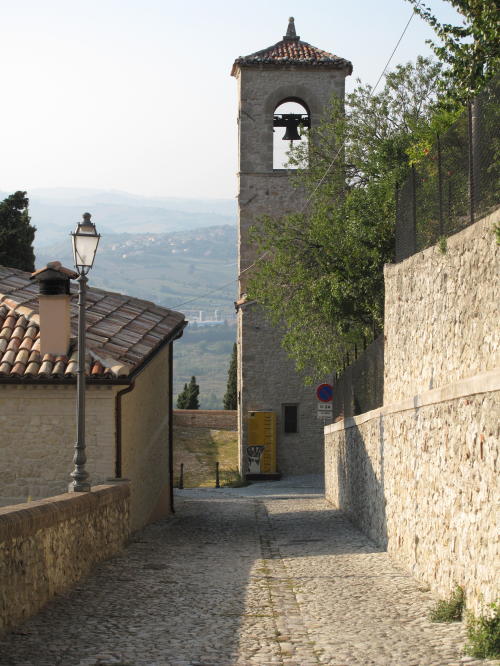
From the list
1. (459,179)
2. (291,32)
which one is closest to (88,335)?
(459,179)

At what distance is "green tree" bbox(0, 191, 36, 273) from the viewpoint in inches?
978

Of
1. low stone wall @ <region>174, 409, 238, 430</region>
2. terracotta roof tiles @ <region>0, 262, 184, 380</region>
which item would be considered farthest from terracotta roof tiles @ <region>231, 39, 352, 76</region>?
low stone wall @ <region>174, 409, 238, 430</region>

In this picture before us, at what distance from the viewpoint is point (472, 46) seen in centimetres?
987

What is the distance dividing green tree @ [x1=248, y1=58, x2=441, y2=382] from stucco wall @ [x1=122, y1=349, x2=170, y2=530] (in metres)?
3.62

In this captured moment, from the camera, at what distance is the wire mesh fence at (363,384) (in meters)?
11.6

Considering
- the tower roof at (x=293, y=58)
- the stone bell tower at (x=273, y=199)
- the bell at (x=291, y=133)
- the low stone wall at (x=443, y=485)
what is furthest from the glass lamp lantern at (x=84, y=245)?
the tower roof at (x=293, y=58)

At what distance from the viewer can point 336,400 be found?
19.2 m

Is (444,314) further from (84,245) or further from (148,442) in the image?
(148,442)

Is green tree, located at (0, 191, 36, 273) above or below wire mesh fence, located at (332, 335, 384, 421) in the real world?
above

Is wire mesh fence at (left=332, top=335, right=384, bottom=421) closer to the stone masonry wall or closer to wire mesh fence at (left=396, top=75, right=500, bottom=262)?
wire mesh fence at (left=396, top=75, right=500, bottom=262)

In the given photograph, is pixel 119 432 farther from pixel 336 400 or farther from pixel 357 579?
pixel 336 400

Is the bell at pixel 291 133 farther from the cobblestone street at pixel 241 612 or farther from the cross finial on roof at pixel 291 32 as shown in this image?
the cobblestone street at pixel 241 612

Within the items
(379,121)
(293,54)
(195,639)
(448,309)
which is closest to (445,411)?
(448,309)

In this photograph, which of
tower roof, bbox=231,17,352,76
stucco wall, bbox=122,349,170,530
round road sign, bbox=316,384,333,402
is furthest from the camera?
tower roof, bbox=231,17,352,76
